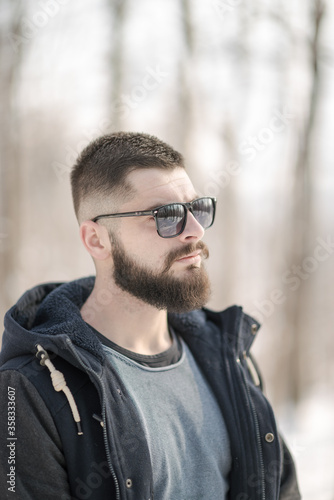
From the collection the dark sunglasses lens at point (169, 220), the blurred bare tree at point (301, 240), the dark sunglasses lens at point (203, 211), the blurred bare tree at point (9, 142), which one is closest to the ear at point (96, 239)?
the dark sunglasses lens at point (169, 220)

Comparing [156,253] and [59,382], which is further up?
[156,253]

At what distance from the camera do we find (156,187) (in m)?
1.79

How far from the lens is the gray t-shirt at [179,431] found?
1.56 meters

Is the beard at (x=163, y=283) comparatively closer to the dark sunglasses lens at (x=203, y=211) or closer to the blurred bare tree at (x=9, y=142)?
the dark sunglasses lens at (x=203, y=211)

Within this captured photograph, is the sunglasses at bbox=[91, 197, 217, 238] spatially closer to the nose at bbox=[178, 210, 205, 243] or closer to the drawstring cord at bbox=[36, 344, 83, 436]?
the nose at bbox=[178, 210, 205, 243]

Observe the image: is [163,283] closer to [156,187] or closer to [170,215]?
[170,215]

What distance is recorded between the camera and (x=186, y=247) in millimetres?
1794

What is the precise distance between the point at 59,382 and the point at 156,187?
0.78m

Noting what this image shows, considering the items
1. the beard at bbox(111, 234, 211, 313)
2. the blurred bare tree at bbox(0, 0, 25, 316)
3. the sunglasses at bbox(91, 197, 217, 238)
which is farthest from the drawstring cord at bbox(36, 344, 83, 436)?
the blurred bare tree at bbox(0, 0, 25, 316)

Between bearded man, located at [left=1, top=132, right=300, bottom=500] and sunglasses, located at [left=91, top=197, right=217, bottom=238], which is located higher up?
sunglasses, located at [left=91, top=197, right=217, bottom=238]

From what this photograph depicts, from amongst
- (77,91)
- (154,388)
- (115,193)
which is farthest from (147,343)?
(77,91)

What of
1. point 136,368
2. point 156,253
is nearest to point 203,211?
point 156,253

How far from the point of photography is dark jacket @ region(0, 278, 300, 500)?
1360 millimetres

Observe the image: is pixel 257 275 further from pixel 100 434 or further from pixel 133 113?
pixel 100 434
